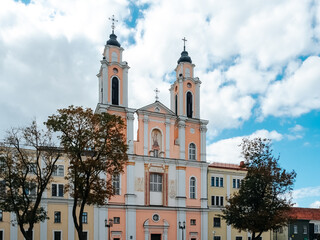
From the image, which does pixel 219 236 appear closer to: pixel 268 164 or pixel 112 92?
pixel 268 164

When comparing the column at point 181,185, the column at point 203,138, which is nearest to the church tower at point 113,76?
the column at point 181,185

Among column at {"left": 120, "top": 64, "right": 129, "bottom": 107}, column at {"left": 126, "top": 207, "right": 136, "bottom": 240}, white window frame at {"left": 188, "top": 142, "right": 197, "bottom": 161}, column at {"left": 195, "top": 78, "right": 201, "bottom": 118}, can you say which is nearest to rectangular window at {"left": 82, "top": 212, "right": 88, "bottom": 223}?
column at {"left": 126, "top": 207, "right": 136, "bottom": 240}

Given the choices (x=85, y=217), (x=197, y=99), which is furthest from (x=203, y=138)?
(x=85, y=217)

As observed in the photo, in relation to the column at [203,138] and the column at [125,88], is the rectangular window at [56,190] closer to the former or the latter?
the column at [125,88]

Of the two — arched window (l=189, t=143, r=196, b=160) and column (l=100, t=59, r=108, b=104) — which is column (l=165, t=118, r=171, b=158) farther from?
column (l=100, t=59, r=108, b=104)

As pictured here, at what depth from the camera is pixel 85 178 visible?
3053 centimetres

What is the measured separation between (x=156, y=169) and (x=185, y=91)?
41.5 feet

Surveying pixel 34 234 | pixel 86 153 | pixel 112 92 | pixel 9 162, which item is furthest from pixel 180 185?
pixel 9 162

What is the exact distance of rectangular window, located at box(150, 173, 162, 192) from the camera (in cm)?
5147

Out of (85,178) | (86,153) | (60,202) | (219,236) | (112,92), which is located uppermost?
(112,92)

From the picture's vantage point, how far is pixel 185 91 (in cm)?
5672

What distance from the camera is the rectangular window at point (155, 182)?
5147cm

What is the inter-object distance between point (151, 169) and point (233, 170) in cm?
1345

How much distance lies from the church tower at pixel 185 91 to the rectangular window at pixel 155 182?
9683mm
